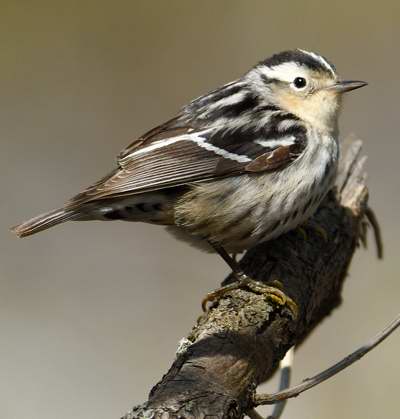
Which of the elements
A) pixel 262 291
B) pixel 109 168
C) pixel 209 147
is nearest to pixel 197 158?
pixel 209 147

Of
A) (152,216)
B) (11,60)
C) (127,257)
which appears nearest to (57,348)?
(127,257)

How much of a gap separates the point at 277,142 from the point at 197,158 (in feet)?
1.63

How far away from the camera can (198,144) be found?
555 centimetres

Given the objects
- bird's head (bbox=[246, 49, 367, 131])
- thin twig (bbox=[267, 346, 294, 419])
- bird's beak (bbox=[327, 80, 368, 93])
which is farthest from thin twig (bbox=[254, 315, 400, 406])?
bird's beak (bbox=[327, 80, 368, 93])

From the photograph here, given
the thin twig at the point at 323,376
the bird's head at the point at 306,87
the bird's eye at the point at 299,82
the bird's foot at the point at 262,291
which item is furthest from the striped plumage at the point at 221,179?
the thin twig at the point at 323,376

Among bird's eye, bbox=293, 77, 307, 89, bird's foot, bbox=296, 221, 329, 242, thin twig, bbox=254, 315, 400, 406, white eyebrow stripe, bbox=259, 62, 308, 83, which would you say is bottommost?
thin twig, bbox=254, 315, 400, 406

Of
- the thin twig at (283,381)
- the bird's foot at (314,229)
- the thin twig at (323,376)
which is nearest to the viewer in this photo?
the thin twig at (323,376)

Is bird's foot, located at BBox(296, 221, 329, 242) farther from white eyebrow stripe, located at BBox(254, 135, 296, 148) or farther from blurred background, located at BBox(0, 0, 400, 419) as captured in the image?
blurred background, located at BBox(0, 0, 400, 419)

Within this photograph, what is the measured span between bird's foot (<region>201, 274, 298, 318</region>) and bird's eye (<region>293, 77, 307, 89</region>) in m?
1.49

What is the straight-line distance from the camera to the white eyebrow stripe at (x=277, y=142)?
18.1 feet

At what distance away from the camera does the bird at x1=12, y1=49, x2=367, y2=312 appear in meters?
5.40

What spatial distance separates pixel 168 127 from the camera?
19.0 ft

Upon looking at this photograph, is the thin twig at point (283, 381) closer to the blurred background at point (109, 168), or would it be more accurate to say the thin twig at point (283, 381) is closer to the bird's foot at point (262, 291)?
the bird's foot at point (262, 291)

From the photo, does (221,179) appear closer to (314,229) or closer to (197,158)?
(197,158)
